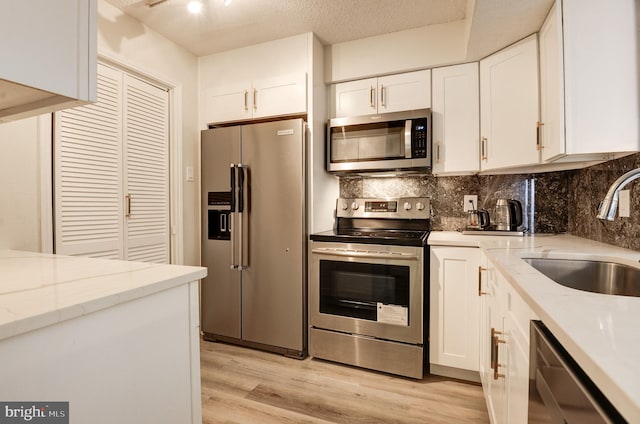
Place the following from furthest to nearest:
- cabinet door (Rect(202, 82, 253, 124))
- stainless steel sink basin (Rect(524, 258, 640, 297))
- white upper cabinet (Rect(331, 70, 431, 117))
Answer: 1. cabinet door (Rect(202, 82, 253, 124))
2. white upper cabinet (Rect(331, 70, 431, 117))
3. stainless steel sink basin (Rect(524, 258, 640, 297))

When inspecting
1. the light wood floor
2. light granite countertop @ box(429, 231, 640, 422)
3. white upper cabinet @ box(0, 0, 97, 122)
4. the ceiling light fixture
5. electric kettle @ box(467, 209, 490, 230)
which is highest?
the ceiling light fixture

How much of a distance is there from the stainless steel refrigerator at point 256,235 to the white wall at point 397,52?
0.68 meters

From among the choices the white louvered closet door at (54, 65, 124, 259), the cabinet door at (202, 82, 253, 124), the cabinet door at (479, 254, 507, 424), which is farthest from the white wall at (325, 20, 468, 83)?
the white louvered closet door at (54, 65, 124, 259)

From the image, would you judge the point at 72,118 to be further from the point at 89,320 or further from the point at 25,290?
the point at 89,320

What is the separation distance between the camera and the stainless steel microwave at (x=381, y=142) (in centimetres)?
239

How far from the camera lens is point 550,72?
169 centimetres

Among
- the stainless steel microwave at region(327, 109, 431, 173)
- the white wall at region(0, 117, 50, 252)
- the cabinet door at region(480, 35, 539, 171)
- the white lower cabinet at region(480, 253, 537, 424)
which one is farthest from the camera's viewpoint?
the stainless steel microwave at region(327, 109, 431, 173)

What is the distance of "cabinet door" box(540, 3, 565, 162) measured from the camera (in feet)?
5.10

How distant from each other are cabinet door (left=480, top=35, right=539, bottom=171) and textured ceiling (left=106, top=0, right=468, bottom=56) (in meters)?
0.48

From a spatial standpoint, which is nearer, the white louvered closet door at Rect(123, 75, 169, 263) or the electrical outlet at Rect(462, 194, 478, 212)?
the white louvered closet door at Rect(123, 75, 169, 263)

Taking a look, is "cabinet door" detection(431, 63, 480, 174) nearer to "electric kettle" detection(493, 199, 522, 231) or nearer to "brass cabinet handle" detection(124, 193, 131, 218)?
"electric kettle" detection(493, 199, 522, 231)

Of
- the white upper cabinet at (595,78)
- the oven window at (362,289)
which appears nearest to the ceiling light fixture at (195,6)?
the oven window at (362,289)

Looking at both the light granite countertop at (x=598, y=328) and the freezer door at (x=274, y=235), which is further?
the freezer door at (x=274, y=235)

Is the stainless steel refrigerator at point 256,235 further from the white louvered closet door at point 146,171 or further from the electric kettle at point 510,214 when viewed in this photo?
the electric kettle at point 510,214
